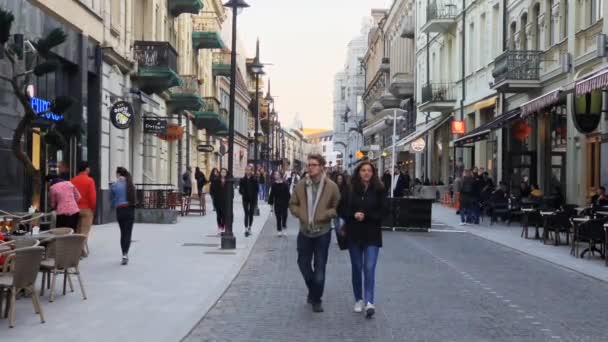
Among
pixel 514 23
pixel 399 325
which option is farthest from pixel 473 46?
pixel 399 325

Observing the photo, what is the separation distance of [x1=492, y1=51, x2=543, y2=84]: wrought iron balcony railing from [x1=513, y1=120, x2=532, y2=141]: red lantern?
75.9 inches

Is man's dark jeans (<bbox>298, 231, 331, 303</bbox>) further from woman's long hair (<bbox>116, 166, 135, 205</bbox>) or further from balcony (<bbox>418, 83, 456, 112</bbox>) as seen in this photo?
balcony (<bbox>418, 83, 456, 112</bbox>)

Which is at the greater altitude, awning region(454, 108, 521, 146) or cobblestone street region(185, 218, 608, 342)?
awning region(454, 108, 521, 146)

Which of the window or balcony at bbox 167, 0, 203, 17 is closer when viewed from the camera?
the window

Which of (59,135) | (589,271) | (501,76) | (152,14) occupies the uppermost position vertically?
(152,14)

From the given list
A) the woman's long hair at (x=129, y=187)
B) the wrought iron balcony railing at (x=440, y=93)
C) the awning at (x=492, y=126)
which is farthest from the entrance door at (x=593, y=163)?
the wrought iron balcony railing at (x=440, y=93)

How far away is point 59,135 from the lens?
12.9 metres

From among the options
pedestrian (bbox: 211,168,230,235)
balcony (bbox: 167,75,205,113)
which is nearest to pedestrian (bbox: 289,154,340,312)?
pedestrian (bbox: 211,168,230,235)

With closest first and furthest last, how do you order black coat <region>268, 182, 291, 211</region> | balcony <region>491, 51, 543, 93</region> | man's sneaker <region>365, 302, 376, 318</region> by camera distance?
man's sneaker <region>365, 302, 376, 318</region>
black coat <region>268, 182, 291, 211</region>
balcony <region>491, 51, 543, 93</region>

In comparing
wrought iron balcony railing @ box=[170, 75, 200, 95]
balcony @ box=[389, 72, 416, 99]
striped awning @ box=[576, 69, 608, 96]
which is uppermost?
balcony @ box=[389, 72, 416, 99]

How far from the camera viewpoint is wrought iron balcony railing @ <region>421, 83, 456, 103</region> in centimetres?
4247

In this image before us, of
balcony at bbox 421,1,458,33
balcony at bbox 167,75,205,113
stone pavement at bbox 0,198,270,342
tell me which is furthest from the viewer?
balcony at bbox 421,1,458,33

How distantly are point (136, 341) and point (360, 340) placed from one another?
207 cm

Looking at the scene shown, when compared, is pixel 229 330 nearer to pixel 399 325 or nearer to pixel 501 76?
pixel 399 325
